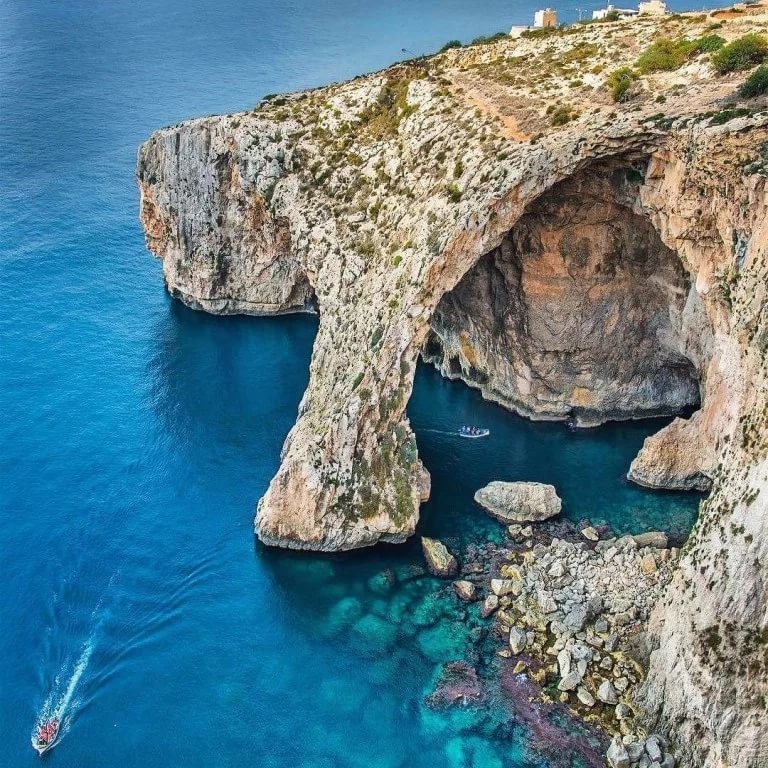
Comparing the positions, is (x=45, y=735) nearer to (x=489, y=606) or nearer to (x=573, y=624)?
(x=489, y=606)

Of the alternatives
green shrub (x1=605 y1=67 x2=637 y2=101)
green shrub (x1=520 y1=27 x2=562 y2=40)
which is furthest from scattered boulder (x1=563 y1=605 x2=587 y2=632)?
green shrub (x1=520 y1=27 x2=562 y2=40)

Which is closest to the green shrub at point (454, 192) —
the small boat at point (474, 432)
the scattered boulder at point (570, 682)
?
the small boat at point (474, 432)

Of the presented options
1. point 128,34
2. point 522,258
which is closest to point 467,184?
point 522,258

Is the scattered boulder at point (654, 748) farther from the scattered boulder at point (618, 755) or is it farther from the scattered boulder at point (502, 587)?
the scattered boulder at point (502, 587)

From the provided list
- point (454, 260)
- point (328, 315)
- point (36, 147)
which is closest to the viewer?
point (454, 260)

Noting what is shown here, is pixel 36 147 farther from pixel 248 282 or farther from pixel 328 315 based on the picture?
pixel 328 315

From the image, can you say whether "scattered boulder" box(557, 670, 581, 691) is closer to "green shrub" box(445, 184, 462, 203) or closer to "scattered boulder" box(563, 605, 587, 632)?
"scattered boulder" box(563, 605, 587, 632)
